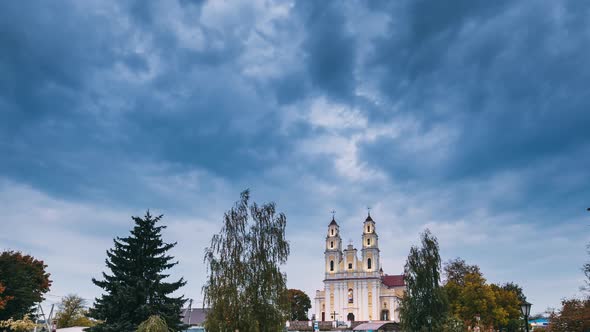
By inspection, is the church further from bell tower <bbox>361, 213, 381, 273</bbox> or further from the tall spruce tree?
the tall spruce tree

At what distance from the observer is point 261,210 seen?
1171 inches

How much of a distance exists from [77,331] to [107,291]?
65.1 ft

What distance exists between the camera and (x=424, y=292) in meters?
34.1

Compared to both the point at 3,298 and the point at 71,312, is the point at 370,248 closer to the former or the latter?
the point at 71,312

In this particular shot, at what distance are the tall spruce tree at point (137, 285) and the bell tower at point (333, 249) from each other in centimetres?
9073

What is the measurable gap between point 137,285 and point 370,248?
93587mm

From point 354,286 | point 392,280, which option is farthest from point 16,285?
point 392,280

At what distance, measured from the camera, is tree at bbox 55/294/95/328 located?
228 feet

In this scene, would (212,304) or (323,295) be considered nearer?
(212,304)

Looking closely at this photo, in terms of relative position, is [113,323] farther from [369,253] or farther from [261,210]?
[369,253]

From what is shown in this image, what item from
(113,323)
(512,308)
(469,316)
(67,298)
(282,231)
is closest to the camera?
(282,231)

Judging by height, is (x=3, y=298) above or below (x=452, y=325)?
above

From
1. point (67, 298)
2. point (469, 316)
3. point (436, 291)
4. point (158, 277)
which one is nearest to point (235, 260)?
point (158, 277)

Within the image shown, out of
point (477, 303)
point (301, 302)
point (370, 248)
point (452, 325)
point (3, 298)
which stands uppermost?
point (370, 248)
